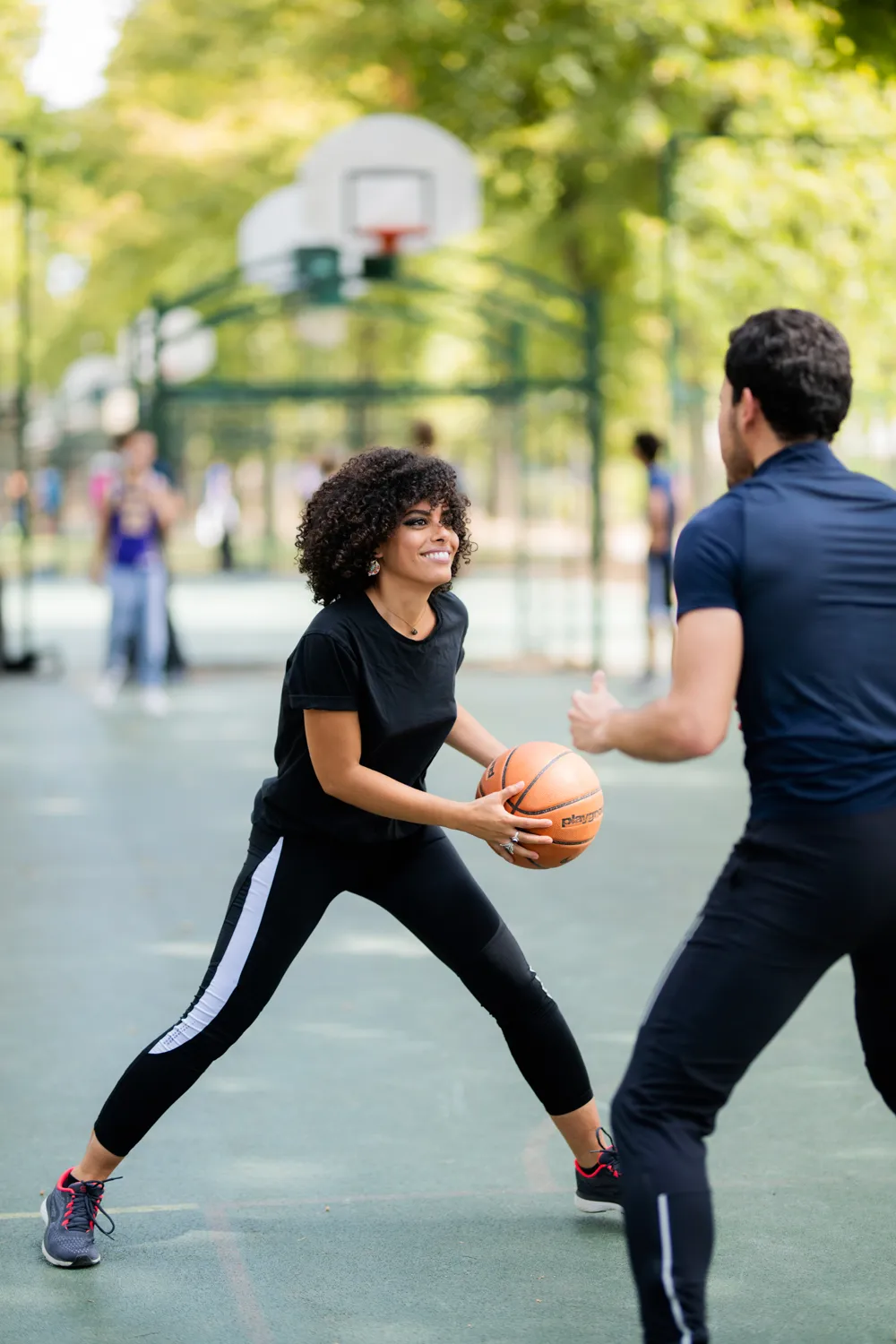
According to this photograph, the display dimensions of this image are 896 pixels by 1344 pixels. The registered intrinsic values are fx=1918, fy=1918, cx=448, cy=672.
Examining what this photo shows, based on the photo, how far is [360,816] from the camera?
13.4 feet

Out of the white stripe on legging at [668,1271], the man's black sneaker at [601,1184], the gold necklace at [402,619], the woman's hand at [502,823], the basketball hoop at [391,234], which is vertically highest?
the basketball hoop at [391,234]

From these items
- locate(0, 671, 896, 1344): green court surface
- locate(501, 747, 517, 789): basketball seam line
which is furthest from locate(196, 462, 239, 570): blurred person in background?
locate(501, 747, 517, 789): basketball seam line

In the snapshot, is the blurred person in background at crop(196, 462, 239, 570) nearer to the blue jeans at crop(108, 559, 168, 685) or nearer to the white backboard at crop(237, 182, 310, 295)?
the white backboard at crop(237, 182, 310, 295)

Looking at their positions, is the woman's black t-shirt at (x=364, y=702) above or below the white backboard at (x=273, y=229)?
below

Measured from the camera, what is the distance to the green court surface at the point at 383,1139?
3863mm

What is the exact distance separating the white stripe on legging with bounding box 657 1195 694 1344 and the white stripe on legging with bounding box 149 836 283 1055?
50.1 inches

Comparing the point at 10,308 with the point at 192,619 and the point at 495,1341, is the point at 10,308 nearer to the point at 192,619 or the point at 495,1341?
the point at 192,619

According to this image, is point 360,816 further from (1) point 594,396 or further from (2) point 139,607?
(1) point 594,396

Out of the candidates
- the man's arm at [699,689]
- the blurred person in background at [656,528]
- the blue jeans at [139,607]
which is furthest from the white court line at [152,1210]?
the blurred person in background at [656,528]

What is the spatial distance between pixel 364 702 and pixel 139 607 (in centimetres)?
1062

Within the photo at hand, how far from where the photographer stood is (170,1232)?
4258 mm

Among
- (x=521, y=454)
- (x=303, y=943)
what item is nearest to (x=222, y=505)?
(x=521, y=454)

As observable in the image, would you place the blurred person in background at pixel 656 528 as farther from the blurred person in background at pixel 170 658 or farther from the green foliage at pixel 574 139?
the blurred person in background at pixel 170 658

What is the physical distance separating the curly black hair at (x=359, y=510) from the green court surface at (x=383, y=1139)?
1435 mm
